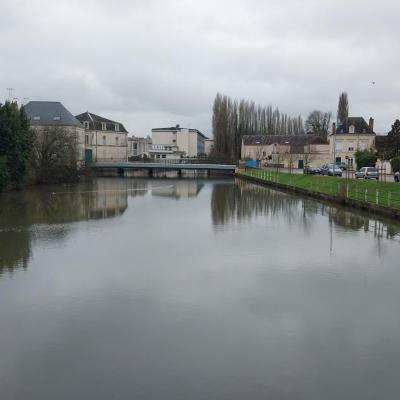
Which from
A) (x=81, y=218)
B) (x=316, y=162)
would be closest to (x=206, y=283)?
(x=81, y=218)

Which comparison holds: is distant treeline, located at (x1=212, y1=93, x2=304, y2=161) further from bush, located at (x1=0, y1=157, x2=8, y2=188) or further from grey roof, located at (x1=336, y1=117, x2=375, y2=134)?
bush, located at (x1=0, y1=157, x2=8, y2=188)

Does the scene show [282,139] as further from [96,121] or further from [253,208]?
[253,208]

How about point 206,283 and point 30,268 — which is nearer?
point 206,283

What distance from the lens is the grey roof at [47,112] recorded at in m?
52.8

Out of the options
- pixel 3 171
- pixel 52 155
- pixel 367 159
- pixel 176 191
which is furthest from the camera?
pixel 367 159

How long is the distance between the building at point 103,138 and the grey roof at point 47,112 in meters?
6.91

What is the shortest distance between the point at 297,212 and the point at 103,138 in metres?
46.7

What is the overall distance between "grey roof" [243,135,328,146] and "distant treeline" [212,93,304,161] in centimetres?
240

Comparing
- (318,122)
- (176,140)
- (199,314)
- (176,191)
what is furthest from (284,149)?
(199,314)

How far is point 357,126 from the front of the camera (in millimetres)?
53094

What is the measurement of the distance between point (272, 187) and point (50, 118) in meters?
28.7

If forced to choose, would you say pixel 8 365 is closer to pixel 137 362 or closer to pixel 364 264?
pixel 137 362

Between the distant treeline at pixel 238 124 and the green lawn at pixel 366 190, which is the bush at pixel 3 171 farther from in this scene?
the distant treeline at pixel 238 124

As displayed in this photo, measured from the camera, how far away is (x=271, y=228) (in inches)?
618
